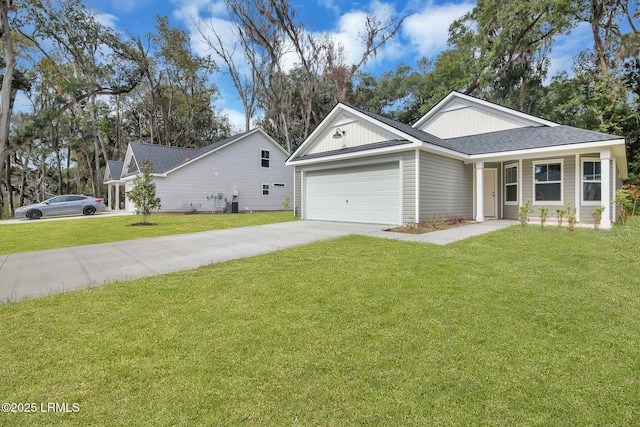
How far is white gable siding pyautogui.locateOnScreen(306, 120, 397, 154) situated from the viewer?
11.3 m

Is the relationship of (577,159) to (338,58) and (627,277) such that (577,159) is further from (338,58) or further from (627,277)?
(338,58)

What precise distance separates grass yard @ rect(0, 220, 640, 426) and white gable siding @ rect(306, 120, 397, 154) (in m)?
7.82

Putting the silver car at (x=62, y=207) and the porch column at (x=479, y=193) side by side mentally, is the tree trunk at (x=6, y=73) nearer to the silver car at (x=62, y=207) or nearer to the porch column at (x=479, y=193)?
the silver car at (x=62, y=207)

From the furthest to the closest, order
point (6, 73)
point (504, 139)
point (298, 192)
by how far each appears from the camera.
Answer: point (6, 73)
point (298, 192)
point (504, 139)

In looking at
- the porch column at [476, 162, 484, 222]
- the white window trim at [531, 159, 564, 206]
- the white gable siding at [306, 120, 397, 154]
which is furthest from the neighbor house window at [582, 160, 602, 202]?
the white gable siding at [306, 120, 397, 154]

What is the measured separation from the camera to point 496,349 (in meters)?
2.45

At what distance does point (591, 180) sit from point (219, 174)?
20107mm

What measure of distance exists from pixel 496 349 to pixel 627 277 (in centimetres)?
347

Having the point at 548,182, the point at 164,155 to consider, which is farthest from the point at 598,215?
the point at 164,155

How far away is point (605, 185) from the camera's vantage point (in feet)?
30.7

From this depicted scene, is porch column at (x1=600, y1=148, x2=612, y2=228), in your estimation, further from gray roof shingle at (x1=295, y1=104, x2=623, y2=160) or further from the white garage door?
the white garage door

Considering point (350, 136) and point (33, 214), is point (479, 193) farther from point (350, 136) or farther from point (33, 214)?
point (33, 214)

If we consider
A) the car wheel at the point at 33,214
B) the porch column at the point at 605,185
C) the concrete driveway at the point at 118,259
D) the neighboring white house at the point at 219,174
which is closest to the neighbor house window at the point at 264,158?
the neighboring white house at the point at 219,174

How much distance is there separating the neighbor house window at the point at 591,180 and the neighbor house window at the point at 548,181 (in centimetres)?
65
